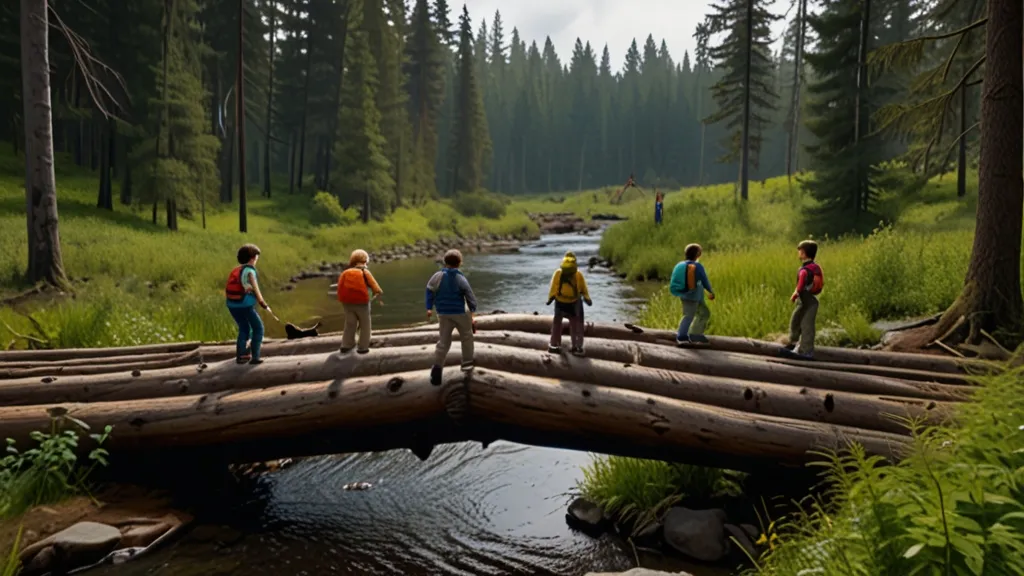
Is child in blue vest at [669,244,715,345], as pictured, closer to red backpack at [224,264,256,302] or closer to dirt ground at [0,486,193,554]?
red backpack at [224,264,256,302]

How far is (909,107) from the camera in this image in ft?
33.5

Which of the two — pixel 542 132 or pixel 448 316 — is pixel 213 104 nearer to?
pixel 448 316

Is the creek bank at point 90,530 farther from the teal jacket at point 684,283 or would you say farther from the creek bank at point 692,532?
the teal jacket at point 684,283

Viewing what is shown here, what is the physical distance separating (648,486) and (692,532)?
84cm

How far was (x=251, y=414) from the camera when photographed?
6363mm

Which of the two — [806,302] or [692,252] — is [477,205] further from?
[806,302]

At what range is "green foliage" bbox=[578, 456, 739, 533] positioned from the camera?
6.48 metres

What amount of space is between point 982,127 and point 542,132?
9975 cm

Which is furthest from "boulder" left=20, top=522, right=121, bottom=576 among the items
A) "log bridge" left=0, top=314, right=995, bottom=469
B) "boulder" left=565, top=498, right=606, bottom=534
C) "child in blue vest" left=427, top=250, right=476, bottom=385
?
"boulder" left=565, top=498, right=606, bottom=534

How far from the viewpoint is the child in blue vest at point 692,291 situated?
7.37m

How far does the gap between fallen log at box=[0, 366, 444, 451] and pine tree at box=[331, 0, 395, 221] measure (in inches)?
1376

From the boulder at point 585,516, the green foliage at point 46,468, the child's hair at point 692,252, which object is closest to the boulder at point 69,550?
the green foliage at point 46,468

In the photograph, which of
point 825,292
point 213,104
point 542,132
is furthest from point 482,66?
point 825,292

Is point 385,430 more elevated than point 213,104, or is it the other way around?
point 213,104
